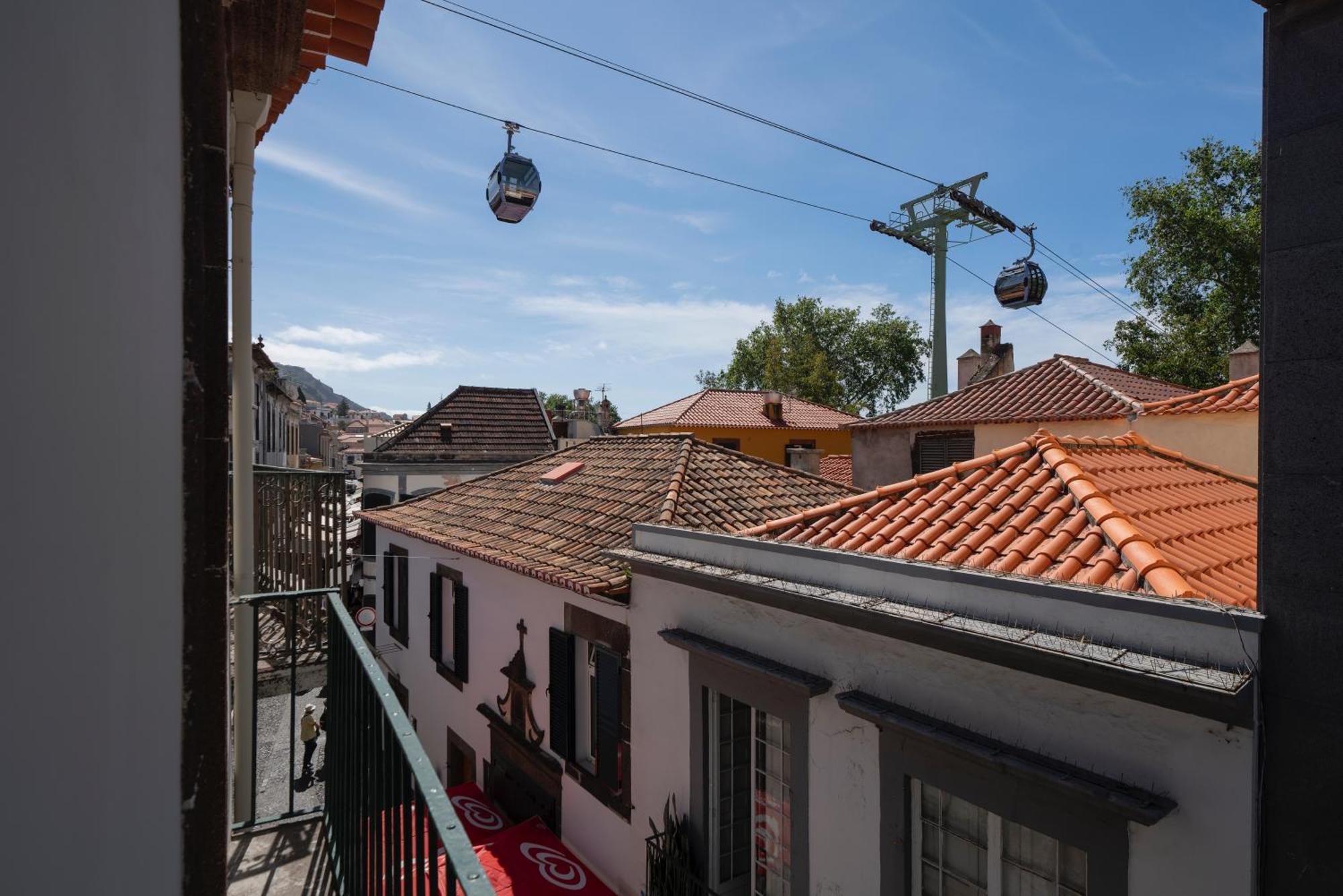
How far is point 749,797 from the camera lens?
21.2 feet

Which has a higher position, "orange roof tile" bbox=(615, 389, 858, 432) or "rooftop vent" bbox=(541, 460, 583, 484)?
"orange roof tile" bbox=(615, 389, 858, 432)

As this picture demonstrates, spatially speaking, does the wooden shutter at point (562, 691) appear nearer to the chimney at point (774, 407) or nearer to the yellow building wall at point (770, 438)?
the yellow building wall at point (770, 438)

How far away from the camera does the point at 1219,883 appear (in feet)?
11.1

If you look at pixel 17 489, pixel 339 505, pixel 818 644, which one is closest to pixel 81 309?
pixel 17 489

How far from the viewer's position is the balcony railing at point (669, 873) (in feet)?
20.7

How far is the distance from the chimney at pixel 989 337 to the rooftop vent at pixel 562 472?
15440mm

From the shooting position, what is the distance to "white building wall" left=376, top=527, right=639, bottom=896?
24.9 feet

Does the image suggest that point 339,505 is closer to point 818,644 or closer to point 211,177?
point 818,644

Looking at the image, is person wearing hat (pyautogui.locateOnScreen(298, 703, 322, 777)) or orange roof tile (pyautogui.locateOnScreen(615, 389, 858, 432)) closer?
person wearing hat (pyautogui.locateOnScreen(298, 703, 322, 777))

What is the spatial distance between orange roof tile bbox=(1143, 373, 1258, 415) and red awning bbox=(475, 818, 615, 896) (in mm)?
8814

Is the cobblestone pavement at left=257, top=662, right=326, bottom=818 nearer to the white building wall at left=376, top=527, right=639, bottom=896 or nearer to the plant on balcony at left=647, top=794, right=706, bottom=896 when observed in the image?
the white building wall at left=376, top=527, right=639, bottom=896

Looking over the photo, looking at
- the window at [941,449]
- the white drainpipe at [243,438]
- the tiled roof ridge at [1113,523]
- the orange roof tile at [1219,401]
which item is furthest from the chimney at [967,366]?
the white drainpipe at [243,438]

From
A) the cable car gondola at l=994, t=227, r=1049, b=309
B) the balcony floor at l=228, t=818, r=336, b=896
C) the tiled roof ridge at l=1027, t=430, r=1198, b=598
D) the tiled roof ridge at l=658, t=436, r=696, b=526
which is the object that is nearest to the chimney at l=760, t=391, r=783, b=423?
the cable car gondola at l=994, t=227, r=1049, b=309

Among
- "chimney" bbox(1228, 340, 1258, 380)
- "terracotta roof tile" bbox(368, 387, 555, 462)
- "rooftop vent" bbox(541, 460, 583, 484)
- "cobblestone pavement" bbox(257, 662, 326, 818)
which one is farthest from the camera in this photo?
"terracotta roof tile" bbox(368, 387, 555, 462)
